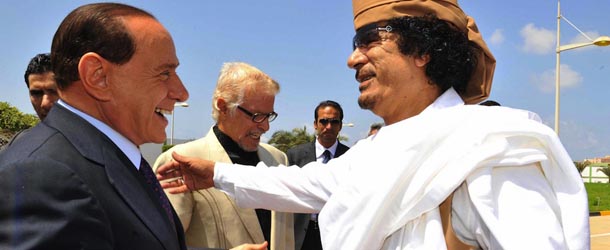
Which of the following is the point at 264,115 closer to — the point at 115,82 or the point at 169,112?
the point at 169,112

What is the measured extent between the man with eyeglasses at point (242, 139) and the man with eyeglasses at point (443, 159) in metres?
1.18

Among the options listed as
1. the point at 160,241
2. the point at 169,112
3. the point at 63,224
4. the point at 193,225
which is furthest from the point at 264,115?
the point at 63,224

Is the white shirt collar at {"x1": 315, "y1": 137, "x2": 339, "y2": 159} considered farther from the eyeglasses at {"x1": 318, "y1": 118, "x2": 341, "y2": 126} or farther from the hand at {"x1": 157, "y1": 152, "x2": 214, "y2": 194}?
the hand at {"x1": 157, "y1": 152, "x2": 214, "y2": 194}

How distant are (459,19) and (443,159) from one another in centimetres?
71

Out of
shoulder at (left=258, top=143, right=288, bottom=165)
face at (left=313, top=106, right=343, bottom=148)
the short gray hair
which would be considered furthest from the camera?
face at (left=313, top=106, right=343, bottom=148)

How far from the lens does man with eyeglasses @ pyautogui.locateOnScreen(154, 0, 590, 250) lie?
5.47 feet

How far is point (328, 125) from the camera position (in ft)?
22.4

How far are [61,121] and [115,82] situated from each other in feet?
0.69

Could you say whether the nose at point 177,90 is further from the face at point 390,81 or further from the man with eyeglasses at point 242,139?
the man with eyeglasses at point 242,139

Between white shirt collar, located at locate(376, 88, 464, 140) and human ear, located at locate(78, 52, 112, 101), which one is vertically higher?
human ear, located at locate(78, 52, 112, 101)

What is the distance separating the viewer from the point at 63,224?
122cm

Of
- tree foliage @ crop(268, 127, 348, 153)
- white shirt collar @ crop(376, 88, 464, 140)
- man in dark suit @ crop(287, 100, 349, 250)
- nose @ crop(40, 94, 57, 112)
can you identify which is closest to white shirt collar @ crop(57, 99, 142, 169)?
white shirt collar @ crop(376, 88, 464, 140)

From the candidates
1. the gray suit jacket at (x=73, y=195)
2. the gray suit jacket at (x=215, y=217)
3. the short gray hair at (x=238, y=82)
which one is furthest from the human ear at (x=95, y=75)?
the short gray hair at (x=238, y=82)

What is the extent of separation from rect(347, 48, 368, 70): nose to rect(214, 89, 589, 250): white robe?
452mm
